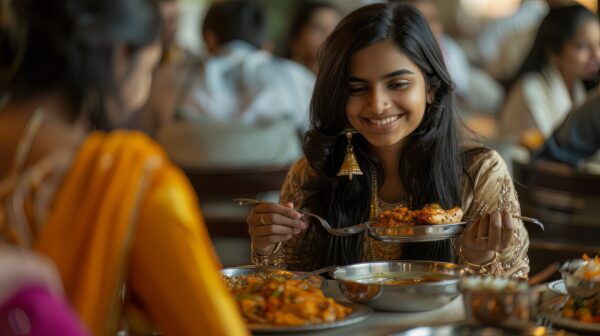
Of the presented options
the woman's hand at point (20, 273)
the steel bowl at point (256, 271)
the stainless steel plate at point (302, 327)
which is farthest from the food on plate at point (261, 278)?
the woman's hand at point (20, 273)

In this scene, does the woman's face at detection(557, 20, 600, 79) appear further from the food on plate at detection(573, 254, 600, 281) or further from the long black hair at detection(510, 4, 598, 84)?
the food on plate at detection(573, 254, 600, 281)

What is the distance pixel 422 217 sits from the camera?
2211 millimetres

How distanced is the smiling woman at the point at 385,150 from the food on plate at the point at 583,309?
460 mm

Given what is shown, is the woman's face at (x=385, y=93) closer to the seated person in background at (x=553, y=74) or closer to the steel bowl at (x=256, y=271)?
the steel bowl at (x=256, y=271)

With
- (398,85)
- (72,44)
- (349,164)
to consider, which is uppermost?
(72,44)

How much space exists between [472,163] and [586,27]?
312 cm

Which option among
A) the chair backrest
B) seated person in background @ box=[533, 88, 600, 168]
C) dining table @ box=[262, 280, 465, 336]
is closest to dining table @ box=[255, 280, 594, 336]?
dining table @ box=[262, 280, 465, 336]

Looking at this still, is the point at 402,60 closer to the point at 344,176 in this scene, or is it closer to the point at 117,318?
the point at 344,176

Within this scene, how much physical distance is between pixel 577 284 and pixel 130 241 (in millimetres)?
953

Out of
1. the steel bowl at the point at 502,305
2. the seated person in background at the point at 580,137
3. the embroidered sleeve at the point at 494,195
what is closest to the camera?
the steel bowl at the point at 502,305

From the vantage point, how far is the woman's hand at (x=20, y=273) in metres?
1.09

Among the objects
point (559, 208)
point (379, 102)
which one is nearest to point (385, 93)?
point (379, 102)

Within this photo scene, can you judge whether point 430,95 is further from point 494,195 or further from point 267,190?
point 267,190

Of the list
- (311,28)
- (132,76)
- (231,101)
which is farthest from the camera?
(311,28)
